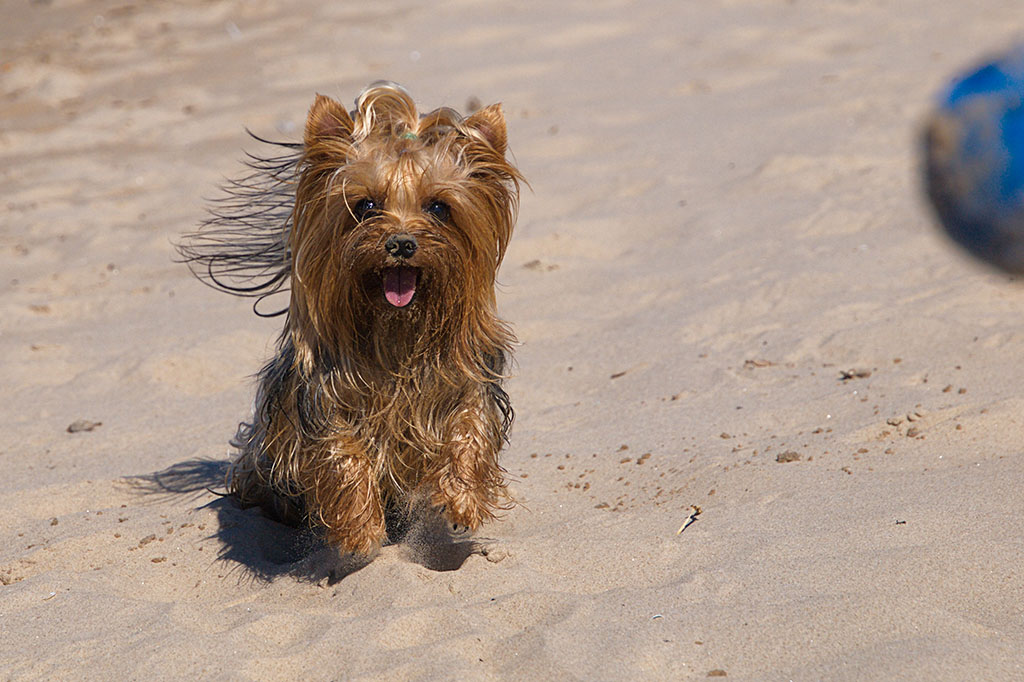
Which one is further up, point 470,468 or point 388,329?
point 388,329

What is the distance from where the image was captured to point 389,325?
12.2ft

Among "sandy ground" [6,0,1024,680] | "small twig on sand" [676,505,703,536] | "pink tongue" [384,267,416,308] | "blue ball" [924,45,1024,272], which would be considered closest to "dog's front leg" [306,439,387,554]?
"sandy ground" [6,0,1024,680]

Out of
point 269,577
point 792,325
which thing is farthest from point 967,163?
point 792,325

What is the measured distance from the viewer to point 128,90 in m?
10.2

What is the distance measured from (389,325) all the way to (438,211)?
0.39m

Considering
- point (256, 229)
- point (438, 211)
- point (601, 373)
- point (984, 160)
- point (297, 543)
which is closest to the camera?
point (984, 160)

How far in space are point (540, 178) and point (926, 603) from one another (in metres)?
5.39

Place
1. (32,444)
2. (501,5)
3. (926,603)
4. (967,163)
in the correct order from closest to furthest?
(967,163) → (926,603) → (32,444) → (501,5)

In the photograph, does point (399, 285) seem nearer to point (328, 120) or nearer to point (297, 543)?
point (328, 120)

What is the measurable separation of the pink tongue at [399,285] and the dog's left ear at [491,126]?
0.48m

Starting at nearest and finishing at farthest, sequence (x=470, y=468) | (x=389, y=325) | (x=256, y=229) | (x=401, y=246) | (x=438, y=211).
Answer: (x=401, y=246)
(x=438, y=211)
(x=389, y=325)
(x=470, y=468)
(x=256, y=229)

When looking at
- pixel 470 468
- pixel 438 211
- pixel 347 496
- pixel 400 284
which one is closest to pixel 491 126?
pixel 438 211

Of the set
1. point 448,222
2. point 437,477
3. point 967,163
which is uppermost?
point 967,163

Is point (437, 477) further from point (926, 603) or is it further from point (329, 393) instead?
point (926, 603)
